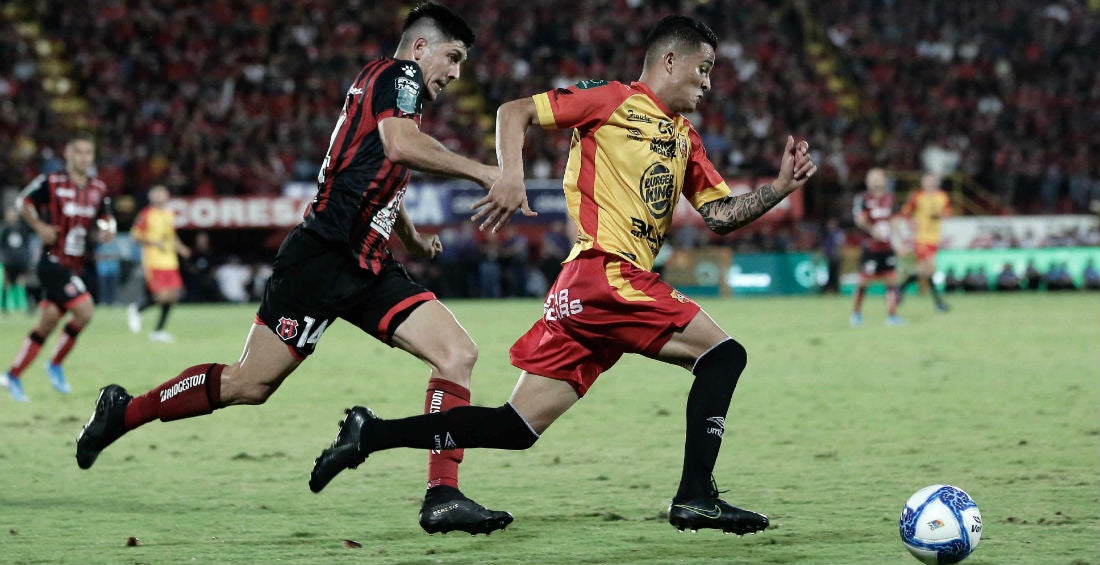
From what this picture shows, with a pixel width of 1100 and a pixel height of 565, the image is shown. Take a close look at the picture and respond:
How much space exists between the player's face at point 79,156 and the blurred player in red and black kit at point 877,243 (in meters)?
11.1

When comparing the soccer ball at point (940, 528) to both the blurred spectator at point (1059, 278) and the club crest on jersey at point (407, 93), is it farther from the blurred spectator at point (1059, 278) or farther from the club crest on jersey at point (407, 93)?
the blurred spectator at point (1059, 278)

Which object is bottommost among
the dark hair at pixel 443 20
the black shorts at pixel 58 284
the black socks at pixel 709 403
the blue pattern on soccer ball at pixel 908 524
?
the black shorts at pixel 58 284

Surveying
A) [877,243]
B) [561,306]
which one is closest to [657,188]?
[561,306]

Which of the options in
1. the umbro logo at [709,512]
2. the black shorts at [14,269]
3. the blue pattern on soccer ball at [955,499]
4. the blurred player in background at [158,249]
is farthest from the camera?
the black shorts at [14,269]

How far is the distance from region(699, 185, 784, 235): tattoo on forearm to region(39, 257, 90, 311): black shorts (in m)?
7.02

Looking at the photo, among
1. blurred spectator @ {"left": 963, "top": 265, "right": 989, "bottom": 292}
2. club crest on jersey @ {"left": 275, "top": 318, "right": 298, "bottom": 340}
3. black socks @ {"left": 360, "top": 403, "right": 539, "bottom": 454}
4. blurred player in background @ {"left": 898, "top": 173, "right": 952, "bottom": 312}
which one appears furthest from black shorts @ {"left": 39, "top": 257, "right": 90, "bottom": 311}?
blurred spectator @ {"left": 963, "top": 265, "right": 989, "bottom": 292}

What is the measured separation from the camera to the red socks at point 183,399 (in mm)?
6184

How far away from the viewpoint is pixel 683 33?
5707 millimetres

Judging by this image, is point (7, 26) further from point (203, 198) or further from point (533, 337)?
point (533, 337)

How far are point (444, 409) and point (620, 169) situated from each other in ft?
4.17

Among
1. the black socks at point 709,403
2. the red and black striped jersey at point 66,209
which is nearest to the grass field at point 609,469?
the black socks at point 709,403

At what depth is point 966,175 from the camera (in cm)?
3353

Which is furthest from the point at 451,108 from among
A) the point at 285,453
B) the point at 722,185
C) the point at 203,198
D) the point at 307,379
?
the point at 722,185

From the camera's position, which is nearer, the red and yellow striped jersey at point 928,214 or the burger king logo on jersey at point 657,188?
the burger king logo on jersey at point 657,188
